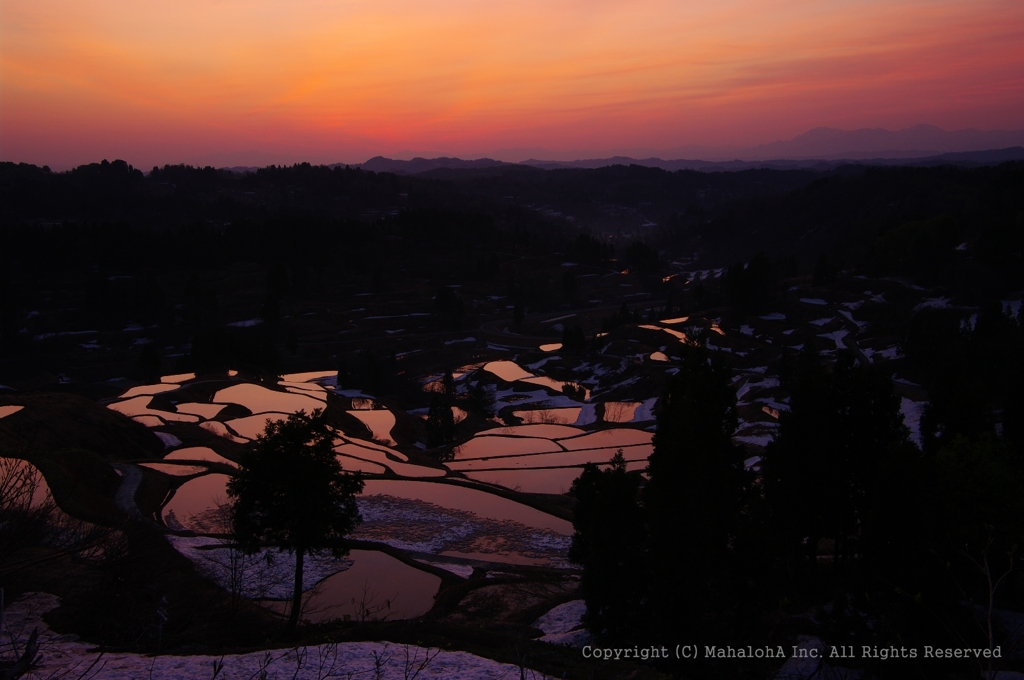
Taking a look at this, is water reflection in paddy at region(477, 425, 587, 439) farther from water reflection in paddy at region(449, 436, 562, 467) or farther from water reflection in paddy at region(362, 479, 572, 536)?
water reflection in paddy at region(362, 479, 572, 536)

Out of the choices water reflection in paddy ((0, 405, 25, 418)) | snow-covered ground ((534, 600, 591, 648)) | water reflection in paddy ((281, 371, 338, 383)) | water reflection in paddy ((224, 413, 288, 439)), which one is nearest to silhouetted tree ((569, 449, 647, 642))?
snow-covered ground ((534, 600, 591, 648))

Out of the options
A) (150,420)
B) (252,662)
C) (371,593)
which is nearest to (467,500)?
(371,593)

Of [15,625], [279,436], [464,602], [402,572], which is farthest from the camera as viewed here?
[402,572]

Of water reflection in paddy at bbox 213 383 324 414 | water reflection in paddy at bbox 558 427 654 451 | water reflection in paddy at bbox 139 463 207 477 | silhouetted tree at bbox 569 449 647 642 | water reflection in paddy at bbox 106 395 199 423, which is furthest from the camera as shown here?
water reflection in paddy at bbox 213 383 324 414

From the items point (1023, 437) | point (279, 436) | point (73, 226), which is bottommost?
point (1023, 437)

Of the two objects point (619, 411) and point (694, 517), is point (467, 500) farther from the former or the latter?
point (619, 411)

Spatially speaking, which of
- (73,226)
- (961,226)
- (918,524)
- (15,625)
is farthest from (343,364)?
(961,226)

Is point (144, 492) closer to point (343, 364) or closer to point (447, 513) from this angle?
point (447, 513)
